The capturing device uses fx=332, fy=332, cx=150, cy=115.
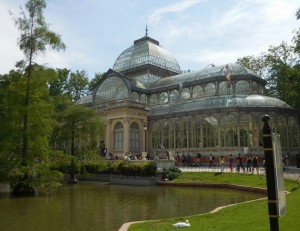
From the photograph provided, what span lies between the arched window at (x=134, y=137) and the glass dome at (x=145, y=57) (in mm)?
13428

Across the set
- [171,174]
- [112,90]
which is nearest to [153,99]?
[112,90]

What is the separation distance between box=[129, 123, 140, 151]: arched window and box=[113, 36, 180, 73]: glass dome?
13.4 metres

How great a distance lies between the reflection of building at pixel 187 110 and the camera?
121 feet

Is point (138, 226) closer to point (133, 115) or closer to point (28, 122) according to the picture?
point (28, 122)

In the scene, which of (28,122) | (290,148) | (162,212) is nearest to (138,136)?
(290,148)

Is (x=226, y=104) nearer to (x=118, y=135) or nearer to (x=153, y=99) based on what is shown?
(x=153, y=99)

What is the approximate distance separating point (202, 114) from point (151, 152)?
32.0 ft

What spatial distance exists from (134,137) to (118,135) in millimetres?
2209

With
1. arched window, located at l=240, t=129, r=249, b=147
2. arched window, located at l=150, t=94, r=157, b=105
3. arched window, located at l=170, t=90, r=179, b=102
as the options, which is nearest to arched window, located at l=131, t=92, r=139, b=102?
arched window, located at l=150, t=94, r=157, b=105

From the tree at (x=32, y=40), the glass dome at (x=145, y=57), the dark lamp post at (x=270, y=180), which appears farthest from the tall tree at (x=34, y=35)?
the glass dome at (x=145, y=57)

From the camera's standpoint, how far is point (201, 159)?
37.3 metres

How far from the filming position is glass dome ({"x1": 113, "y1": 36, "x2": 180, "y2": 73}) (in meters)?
55.2

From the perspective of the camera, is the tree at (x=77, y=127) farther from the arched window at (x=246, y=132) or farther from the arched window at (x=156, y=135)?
the arched window at (x=246, y=132)

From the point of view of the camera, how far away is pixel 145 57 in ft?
181
